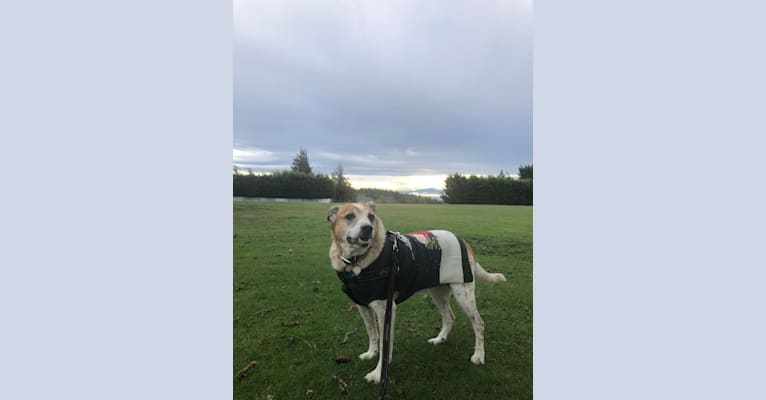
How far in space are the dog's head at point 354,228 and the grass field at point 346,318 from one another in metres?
0.39

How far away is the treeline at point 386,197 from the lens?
3463 millimetres

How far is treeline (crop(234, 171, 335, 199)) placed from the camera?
348cm

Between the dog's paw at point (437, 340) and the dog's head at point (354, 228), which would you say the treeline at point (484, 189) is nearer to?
the dog's head at point (354, 228)

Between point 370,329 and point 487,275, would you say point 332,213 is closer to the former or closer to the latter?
point 370,329

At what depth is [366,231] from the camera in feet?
9.20

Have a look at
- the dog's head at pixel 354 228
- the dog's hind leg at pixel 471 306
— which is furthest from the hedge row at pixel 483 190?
the dog's head at pixel 354 228

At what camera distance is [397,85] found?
3.54 meters

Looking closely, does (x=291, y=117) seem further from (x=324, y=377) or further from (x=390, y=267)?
(x=324, y=377)

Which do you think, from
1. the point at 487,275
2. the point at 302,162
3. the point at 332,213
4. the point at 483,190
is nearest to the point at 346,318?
the point at 332,213

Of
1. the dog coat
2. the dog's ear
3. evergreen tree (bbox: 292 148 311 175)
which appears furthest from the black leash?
evergreen tree (bbox: 292 148 311 175)

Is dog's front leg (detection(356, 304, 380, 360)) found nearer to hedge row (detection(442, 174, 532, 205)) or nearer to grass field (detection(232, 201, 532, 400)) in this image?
grass field (detection(232, 201, 532, 400))

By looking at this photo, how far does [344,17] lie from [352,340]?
2.74 meters

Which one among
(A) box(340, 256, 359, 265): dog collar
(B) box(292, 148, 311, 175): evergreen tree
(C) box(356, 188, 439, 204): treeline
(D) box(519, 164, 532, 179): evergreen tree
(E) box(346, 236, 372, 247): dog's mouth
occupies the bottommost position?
(A) box(340, 256, 359, 265): dog collar
